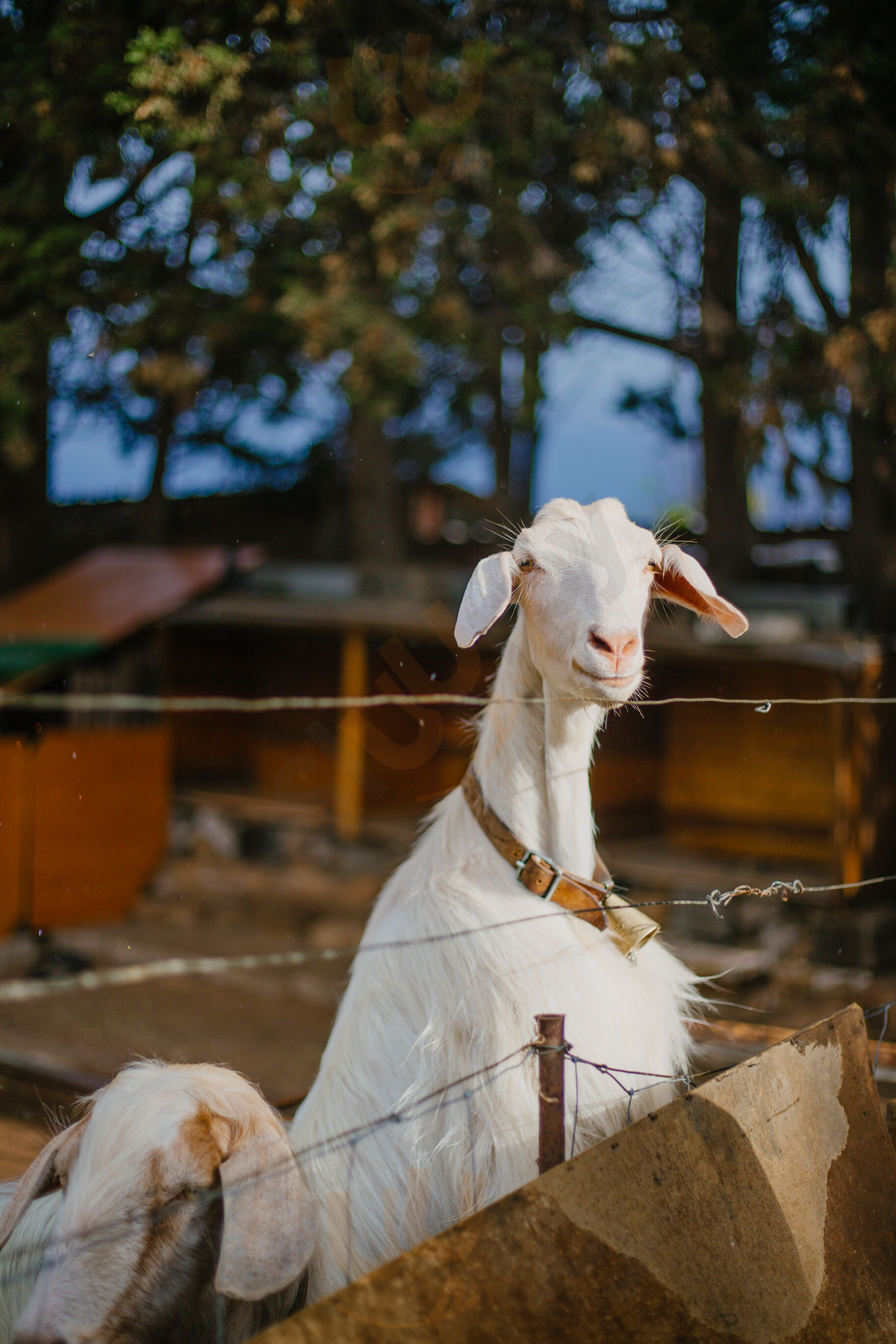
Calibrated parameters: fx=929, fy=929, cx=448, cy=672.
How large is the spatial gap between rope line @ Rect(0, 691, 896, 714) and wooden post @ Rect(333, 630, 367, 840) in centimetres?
28

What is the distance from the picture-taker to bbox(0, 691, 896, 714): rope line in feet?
6.91

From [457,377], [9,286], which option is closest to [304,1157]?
[9,286]

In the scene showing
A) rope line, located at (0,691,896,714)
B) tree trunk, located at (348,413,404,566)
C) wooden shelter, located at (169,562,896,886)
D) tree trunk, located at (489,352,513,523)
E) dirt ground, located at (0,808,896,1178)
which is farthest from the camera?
tree trunk, located at (348,413,404,566)

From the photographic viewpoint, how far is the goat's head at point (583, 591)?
1775mm

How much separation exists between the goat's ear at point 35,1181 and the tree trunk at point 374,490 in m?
9.58

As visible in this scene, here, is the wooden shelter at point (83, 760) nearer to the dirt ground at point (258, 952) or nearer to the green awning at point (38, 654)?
the green awning at point (38, 654)

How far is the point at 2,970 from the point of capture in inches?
285

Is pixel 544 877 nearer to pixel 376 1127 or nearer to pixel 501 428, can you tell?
pixel 376 1127

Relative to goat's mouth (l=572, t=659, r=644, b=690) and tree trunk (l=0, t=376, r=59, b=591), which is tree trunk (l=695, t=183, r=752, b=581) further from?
tree trunk (l=0, t=376, r=59, b=591)

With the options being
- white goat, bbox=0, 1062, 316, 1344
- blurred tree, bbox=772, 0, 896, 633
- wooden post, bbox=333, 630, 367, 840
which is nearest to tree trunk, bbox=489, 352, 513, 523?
wooden post, bbox=333, 630, 367, 840

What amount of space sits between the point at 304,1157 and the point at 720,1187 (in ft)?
2.68

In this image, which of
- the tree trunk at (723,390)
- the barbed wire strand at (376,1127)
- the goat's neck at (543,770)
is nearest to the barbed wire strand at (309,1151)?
the barbed wire strand at (376,1127)

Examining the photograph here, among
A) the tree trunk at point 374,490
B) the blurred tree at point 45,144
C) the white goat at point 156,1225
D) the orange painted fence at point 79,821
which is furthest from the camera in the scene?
the tree trunk at point 374,490

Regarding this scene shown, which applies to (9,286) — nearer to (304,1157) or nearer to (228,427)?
(304,1157)
